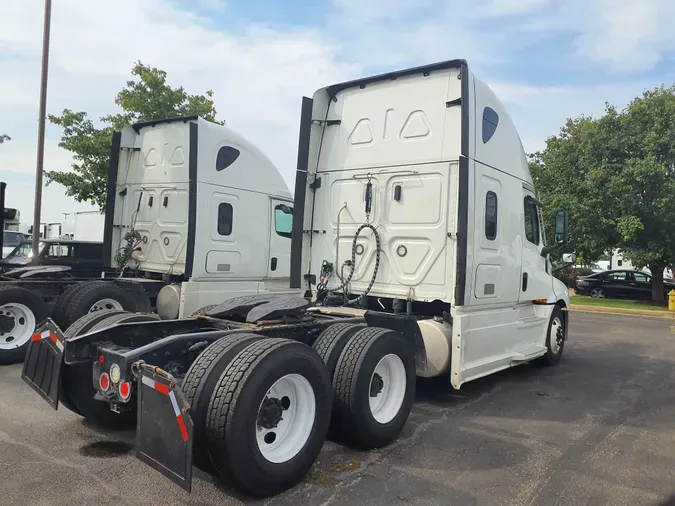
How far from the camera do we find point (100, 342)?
3.99m

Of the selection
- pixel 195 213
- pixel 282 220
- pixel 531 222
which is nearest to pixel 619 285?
pixel 531 222

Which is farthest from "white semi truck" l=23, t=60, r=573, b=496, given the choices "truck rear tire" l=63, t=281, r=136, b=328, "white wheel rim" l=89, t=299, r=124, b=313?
"white wheel rim" l=89, t=299, r=124, b=313

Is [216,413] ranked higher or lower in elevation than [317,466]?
higher

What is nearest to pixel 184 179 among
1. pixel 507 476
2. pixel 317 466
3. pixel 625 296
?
pixel 317 466

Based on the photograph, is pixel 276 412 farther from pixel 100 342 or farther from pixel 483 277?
pixel 483 277

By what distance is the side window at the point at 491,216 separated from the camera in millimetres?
5978

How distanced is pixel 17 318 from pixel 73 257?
2.77 metres

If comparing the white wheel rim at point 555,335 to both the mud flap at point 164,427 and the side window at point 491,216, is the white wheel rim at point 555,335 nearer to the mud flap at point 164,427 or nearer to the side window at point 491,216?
the side window at point 491,216

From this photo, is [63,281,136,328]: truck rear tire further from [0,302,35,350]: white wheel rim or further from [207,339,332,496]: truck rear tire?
[207,339,332,496]: truck rear tire

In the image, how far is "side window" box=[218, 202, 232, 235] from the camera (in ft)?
28.7

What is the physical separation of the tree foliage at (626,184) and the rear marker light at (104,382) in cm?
1612

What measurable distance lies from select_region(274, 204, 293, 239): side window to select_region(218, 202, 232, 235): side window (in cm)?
106

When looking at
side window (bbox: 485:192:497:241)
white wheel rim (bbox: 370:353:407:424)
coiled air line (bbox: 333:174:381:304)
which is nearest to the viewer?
white wheel rim (bbox: 370:353:407:424)

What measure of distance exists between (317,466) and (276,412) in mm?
754
